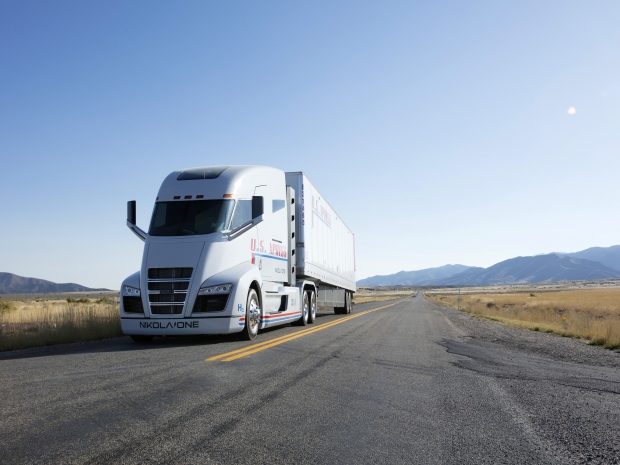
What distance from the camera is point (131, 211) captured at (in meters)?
11.4

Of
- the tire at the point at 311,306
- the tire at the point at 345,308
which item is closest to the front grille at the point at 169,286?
the tire at the point at 311,306

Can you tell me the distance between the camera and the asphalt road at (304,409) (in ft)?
11.4

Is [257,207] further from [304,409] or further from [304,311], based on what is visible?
[304,409]

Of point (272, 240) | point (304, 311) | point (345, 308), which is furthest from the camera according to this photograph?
point (345, 308)

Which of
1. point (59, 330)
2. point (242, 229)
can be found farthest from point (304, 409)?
point (59, 330)

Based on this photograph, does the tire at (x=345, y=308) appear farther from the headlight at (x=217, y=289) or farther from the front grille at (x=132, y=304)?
the front grille at (x=132, y=304)

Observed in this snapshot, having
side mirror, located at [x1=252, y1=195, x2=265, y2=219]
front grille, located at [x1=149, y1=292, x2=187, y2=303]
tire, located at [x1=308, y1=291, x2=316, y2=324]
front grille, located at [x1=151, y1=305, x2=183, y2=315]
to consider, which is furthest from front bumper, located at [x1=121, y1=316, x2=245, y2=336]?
tire, located at [x1=308, y1=291, x2=316, y2=324]

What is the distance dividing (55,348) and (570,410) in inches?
366

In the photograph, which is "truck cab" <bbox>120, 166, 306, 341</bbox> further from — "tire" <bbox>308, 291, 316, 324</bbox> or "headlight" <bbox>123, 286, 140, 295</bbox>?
"tire" <bbox>308, 291, 316, 324</bbox>

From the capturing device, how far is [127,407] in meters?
4.67

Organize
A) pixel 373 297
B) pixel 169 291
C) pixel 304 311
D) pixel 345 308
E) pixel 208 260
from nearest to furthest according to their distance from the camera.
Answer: pixel 169 291 → pixel 208 260 → pixel 304 311 → pixel 345 308 → pixel 373 297

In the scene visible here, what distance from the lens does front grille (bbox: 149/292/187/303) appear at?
9.89 meters

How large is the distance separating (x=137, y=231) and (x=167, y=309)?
6.97 feet

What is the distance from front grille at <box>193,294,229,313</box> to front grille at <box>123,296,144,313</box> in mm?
1131
